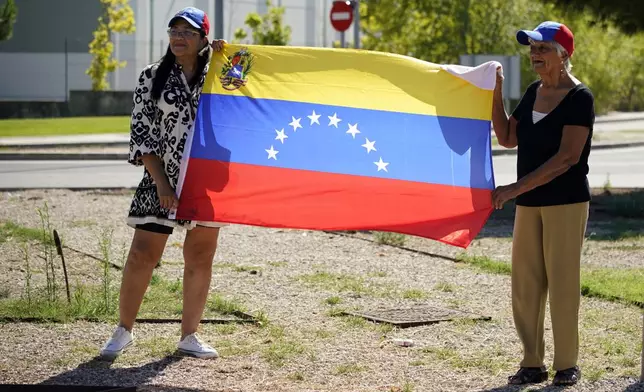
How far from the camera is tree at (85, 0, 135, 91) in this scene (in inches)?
1732

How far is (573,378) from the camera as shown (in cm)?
693

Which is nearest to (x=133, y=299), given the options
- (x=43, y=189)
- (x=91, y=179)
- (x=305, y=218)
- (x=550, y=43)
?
(x=305, y=218)

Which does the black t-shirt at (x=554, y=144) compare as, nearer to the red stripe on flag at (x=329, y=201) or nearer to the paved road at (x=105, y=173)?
the red stripe on flag at (x=329, y=201)

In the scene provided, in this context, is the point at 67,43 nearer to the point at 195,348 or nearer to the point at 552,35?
the point at 195,348

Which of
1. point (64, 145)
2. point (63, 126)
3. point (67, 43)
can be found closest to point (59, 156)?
point (64, 145)

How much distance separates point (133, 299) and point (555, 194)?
250 centimetres

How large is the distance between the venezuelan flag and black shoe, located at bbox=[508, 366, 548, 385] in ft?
2.96

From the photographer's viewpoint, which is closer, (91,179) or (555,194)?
(555,194)

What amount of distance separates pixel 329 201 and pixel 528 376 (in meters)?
1.63

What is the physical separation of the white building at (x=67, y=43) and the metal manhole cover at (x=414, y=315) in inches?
1437

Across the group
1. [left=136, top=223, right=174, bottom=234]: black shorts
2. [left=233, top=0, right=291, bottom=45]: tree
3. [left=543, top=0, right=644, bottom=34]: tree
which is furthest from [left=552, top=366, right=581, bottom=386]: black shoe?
[left=233, top=0, right=291, bottom=45]: tree

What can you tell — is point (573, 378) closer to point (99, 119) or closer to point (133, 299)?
point (133, 299)

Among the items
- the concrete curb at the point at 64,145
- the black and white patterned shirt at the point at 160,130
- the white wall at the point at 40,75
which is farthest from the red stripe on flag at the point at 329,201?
the white wall at the point at 40,75

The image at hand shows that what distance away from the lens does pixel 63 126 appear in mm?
37719
